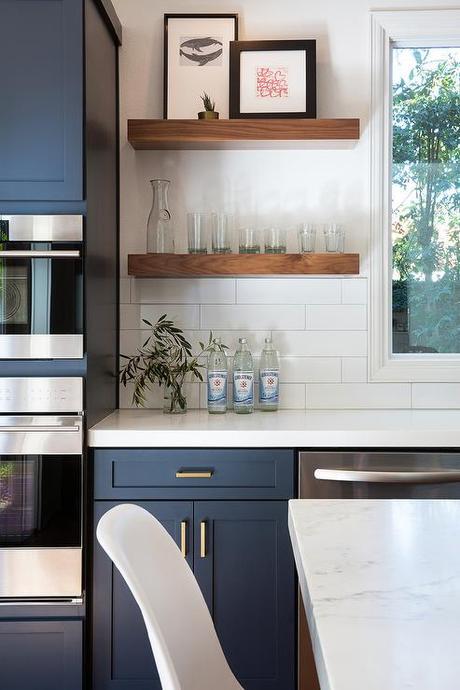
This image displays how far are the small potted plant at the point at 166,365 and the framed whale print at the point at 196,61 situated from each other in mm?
887

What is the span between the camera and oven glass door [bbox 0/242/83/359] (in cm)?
224

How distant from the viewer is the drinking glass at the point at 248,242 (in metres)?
2.76

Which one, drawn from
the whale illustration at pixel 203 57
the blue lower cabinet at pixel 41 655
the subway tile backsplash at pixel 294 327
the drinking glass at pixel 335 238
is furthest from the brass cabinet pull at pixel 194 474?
the whale illustration at pixel 203 57

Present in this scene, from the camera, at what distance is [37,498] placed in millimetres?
2217

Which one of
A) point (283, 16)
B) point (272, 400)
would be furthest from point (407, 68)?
point (272, 400)

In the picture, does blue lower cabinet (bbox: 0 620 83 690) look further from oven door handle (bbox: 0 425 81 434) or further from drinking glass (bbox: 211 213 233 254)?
drinking glass (bbox: 211 213 233 254)

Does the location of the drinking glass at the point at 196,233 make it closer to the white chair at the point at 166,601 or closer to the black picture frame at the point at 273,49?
the black picture frame at the point at 273,49

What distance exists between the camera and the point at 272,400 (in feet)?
9.10

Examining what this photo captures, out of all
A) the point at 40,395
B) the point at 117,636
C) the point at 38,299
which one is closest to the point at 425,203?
the point at 38,299

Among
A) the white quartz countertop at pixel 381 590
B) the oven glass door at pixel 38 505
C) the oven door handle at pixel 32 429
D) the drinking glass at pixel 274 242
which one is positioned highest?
the drinking glass at pixel 274 242

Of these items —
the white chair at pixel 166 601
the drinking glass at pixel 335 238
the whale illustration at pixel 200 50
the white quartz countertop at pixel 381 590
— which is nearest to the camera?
the white quartz countertop at pixel 381 590

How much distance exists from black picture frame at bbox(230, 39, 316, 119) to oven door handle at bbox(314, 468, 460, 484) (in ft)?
4.75

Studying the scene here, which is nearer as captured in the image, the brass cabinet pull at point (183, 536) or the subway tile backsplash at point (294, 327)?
the brass cabinet pull at point (183, 536)

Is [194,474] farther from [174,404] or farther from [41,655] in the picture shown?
[41,655]
